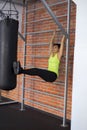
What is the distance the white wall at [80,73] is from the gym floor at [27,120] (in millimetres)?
1729

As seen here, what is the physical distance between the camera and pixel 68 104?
4.53 m

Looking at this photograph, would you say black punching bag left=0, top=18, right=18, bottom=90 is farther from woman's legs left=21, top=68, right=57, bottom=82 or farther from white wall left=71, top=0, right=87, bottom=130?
white wall left=71, top=0, right=87, bottom=130

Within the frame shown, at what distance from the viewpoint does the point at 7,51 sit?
11.1ft

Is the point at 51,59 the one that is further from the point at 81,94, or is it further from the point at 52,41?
the point at 81,94

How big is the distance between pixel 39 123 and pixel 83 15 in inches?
99.0

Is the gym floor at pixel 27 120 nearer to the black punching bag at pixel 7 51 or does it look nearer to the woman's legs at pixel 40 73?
the woman's legs at pixel 40 73

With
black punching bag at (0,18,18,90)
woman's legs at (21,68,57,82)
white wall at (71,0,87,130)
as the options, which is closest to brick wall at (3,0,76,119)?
woman's legs at (21,68,57,82)

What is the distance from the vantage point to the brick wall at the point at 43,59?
4.56m

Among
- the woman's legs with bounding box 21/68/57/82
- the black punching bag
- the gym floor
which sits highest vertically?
the black punching bag

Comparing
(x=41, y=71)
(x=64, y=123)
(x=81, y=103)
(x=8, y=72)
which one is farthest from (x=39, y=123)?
(x=81, y=103)

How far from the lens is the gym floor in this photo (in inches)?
158

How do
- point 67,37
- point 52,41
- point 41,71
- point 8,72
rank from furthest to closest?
point 52,41 < point 67,37 < point 41,71 < point 8,72

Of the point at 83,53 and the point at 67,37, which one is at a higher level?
the point at 67,37

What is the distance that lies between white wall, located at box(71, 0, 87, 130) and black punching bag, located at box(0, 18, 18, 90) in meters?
1.29
